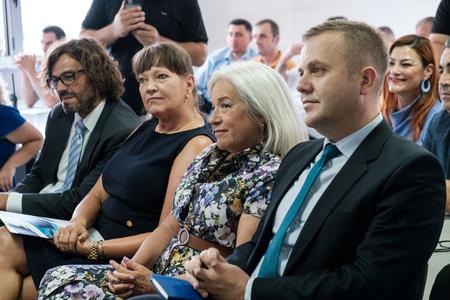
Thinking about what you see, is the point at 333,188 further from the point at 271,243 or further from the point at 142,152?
the point at 142,152

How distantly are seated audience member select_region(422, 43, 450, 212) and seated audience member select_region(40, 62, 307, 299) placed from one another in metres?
0.66

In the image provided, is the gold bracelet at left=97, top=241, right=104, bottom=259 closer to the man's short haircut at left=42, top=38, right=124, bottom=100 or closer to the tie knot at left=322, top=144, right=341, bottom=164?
the man's short haircut at left=42, top=38, right=124, bottom=100

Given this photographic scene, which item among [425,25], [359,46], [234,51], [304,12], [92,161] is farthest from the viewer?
[304,12]

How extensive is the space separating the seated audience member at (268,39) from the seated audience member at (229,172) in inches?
199

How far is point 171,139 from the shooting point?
96.0 inches

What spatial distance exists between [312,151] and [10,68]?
5.94 m

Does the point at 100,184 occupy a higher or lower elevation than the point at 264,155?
lower

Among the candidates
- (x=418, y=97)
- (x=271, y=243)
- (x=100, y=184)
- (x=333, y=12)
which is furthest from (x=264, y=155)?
(x=333, y=12)

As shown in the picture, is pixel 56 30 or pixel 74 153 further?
pixel 56 30

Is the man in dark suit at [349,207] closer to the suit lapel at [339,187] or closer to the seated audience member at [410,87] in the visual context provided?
the suit lapel at [339,187]

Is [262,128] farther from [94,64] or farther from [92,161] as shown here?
[94,64]

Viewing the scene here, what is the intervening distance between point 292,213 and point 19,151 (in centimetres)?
233

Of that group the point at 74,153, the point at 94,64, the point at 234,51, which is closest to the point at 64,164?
the point at 74,153

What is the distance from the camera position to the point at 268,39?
7141 mm
